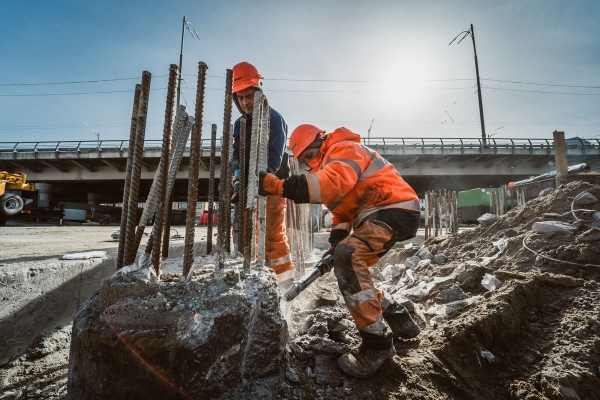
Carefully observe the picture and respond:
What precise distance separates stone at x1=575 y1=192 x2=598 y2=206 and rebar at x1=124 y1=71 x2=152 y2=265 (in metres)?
5.90

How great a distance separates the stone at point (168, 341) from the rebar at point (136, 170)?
0.31m

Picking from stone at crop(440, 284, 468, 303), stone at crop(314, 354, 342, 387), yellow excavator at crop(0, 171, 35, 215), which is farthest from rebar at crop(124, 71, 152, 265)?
yellow excavator at crop(0, 171, 35, 215)

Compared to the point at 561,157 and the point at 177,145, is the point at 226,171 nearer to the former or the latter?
the point at 177,145

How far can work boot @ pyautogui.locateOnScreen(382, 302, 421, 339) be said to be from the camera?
2.37 m

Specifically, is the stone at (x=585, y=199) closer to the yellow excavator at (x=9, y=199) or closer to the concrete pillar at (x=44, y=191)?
the yellow excavator at (x=9, y=199)

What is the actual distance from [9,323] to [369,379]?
2.35 m

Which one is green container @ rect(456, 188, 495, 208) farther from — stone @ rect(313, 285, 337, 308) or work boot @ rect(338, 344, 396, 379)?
work boot @ rect(338, 344, 396, 379)

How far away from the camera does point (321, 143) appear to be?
2.55m

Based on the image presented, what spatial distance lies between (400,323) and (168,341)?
5.77 ft

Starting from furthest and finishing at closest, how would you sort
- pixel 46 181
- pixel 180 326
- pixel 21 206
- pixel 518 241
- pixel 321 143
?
pixel 46 181 < pixel 21 206 < pixel 518 241 < pixel 321 143 < pixel 180 326

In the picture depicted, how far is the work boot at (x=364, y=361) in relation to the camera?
5.74 ft

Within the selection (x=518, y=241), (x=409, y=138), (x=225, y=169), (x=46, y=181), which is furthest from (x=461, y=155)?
(x=46, y=181)

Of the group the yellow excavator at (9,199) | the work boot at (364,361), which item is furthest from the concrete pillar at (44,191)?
the work boot at (364,361)

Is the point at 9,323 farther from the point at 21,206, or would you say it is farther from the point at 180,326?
the point at 21,206
